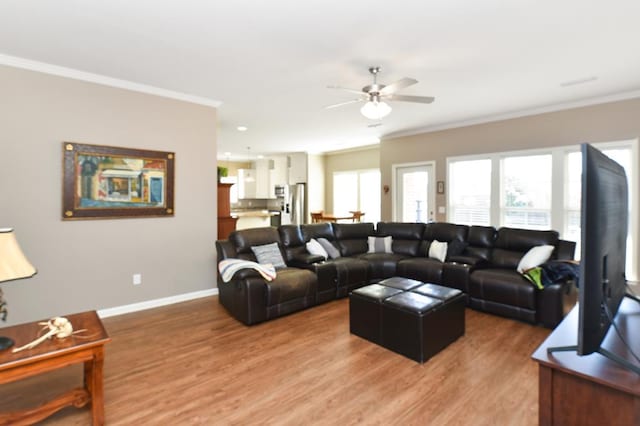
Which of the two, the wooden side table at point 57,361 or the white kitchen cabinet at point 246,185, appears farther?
the white kitchen cabinet at point 246,185

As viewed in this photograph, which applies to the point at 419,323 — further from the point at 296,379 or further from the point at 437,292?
the point at 296,379

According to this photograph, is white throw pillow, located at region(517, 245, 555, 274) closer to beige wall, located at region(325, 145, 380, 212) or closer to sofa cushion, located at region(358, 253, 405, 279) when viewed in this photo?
sofa cushion, located at region(358, 253, 405, 279)

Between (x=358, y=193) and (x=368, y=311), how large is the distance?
604cm

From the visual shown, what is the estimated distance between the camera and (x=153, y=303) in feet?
13.5

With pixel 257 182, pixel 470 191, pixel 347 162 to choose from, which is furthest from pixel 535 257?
pixel 257 182

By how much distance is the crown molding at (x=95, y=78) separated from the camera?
3.21 meters

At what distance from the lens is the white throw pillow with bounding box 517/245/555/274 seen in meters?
3.76

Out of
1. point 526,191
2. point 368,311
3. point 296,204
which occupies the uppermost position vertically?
point 526,191

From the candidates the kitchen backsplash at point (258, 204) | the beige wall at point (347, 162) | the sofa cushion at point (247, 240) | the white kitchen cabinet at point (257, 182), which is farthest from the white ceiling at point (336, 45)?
the kitchen backsplash at point (258, 204)

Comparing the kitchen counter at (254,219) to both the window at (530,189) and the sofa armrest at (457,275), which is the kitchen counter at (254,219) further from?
the sofa armrest at (457,275)

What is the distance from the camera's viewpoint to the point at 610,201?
1212 mm

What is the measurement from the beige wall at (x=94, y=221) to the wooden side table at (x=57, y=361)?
1670 millimetres

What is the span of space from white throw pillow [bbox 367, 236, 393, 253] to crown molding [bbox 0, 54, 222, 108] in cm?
327

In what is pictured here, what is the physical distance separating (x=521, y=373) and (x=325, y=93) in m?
3.66
